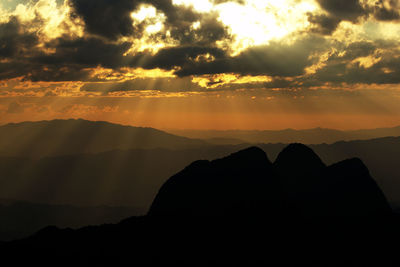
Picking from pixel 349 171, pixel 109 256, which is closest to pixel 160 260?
pixel 109 256

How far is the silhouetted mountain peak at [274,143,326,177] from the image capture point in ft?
398

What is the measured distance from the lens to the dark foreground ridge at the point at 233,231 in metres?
70.5

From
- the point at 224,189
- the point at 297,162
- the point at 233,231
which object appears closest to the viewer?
the point at 233,231

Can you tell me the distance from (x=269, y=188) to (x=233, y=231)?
1573 cm

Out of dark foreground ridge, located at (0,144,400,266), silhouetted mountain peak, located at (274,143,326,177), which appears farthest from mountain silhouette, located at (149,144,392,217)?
dark foreground ridge, located at (0,144,400,266)

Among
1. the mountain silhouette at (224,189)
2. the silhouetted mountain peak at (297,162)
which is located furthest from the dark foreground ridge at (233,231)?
the silhouetted mountain peak at (297,162)

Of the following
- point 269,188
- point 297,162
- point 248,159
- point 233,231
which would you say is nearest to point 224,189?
point 269,188

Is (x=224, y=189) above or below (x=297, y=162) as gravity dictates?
below

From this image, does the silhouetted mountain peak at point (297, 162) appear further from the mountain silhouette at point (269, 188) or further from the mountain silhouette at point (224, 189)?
the mountain silhouette at point (224, 189)

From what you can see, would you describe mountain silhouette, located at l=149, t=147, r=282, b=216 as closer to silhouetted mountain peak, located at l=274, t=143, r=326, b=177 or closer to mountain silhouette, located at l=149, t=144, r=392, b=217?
mountain silhouette, located at l=149, t=144, r=392, b=217

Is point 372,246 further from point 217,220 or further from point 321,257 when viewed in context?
point 217,220

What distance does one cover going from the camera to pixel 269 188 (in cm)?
9275

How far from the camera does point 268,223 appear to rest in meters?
85.4

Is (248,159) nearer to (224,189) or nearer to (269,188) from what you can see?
(269,188)
